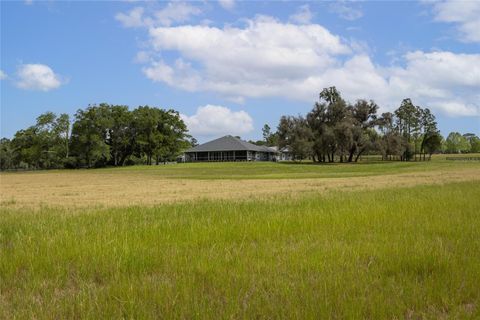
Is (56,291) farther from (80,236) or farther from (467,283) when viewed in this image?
(467,283)

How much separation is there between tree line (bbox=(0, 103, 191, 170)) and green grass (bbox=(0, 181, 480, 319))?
91799 millimetres

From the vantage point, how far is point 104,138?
333ft

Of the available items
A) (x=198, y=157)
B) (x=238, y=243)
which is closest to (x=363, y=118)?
(x=198, y=157)

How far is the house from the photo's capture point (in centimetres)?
11338

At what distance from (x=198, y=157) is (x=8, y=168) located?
1966 inches

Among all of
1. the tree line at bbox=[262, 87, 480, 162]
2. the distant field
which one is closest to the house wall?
the tree line at bbox=[262, 87, 480, 162]

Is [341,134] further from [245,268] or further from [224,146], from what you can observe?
[245,268]

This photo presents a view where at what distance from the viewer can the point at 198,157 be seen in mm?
118500

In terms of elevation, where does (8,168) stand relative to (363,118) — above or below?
below

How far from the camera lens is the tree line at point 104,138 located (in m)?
98.2

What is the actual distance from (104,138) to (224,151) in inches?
1155

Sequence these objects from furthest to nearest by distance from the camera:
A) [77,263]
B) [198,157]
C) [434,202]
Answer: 1. [198,157]
2. [434,202]
3. [77,263]

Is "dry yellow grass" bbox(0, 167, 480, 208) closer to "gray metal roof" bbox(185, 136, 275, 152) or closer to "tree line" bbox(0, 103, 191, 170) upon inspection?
"tree line" bbox(0, 103, 191, 170)

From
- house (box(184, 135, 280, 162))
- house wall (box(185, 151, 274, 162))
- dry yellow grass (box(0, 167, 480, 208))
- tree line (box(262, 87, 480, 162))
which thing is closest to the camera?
dry yellow grass (box(0, 167, 480, 208))
